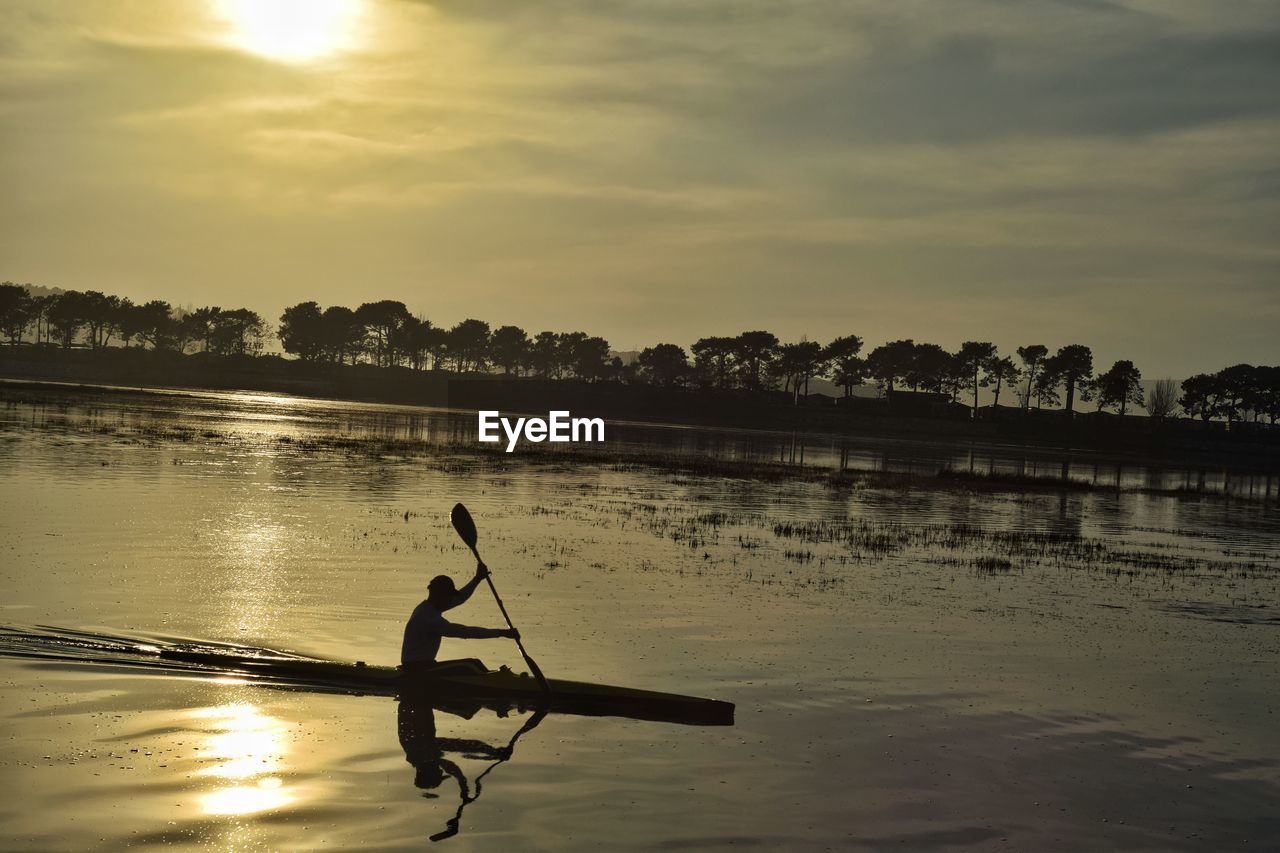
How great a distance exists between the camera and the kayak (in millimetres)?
15539

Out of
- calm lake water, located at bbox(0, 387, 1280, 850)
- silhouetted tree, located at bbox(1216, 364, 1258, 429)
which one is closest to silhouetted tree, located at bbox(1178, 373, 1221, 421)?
silhouetted tree, located at bbox(1216, 364, 1258, 429)

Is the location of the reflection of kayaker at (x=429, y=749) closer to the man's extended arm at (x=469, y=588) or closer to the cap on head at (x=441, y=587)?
the cap on head at (x=441, y=587)

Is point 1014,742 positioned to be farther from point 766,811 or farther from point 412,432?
point 412,432

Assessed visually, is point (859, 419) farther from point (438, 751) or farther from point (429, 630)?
point (438, 751)

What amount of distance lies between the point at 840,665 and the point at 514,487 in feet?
95.2

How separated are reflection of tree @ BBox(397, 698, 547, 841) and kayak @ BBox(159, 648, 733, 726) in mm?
245

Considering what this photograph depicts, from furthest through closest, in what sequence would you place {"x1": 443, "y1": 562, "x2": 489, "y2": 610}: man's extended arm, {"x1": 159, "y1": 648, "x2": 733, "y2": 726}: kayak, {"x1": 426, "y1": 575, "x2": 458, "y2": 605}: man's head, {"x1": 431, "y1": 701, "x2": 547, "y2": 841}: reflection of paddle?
{"x1": 443, "y1": 562, "x2": 489, "y2": 610}: man's extended arm < {"x1": 426, "y1": 575, "x2": 458, "y2": 605}: man's head < {"x1": 159, "y1": 648, "x2": 733, "y2": 726}: kayak < {"x1": 431, "y1": 701, "x2": 547, "y2": 841}: reflection of paddle

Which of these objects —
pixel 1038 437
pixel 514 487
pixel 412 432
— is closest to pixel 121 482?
pixel 514 487

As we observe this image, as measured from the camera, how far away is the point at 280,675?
16.2 m

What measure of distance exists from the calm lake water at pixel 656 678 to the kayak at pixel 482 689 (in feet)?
1.17

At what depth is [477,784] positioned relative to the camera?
509 inches

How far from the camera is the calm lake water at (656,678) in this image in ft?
39.9

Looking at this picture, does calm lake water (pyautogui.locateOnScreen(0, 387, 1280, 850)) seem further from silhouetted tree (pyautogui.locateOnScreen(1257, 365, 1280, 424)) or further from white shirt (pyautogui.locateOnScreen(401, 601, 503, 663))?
silhouetted tree (pyautogui.locateOnScreen(1257, 365, 1280, 424))

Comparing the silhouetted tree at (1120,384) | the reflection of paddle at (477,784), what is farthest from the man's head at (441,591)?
the silhouetted tree at (1120,384)
